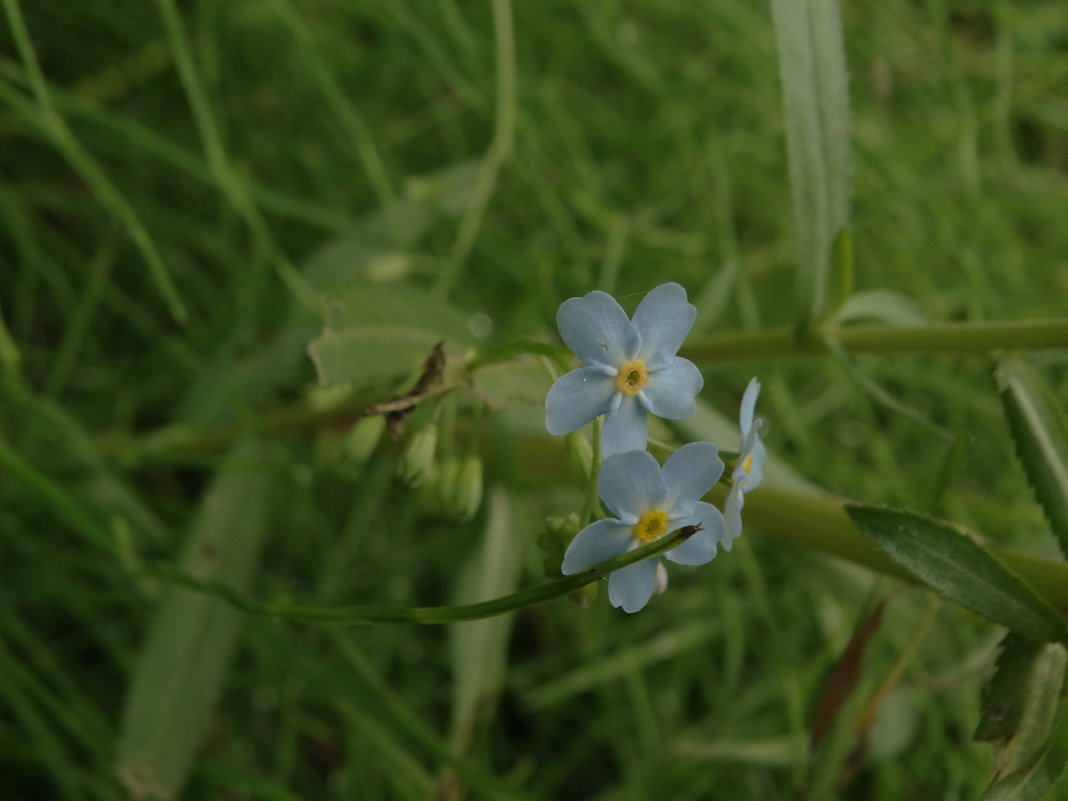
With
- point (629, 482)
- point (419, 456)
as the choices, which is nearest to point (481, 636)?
point (419, 456)

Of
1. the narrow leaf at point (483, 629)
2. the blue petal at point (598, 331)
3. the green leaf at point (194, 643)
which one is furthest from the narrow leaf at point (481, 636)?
the blue petal at point (598, 331)

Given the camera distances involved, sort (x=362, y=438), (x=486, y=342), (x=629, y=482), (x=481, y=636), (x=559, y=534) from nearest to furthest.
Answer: (x=629, y=482), (x=559, y=534), (x=362, y=438), (x=481, y=636), (x=486, y=342)

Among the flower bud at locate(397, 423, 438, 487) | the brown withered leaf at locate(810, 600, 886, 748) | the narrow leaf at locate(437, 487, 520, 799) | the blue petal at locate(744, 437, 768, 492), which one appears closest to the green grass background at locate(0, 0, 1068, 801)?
the narrow leaf at locate(437, 487, 520, 799)

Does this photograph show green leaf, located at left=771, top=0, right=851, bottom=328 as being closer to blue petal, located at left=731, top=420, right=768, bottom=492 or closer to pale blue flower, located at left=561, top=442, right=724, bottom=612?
blue petal, located at left=731, top=420, right=768, bottom=492

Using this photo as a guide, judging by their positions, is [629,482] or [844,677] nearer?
[629,482]

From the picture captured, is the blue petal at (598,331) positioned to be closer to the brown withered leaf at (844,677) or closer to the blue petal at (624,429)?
the blue petal at (624,429)

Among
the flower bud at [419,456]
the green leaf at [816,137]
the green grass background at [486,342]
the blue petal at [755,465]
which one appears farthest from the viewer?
the green grass background at [486,342]

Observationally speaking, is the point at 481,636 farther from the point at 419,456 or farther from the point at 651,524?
the point at 651,524
